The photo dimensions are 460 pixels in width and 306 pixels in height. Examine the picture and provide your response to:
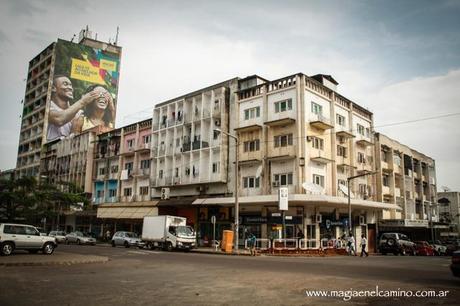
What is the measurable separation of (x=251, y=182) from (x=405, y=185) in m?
26.4

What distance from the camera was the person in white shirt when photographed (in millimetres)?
75500

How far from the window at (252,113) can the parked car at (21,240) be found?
22123 millimetres

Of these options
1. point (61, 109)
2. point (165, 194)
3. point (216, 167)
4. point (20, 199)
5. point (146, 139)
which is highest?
point (61, 109)

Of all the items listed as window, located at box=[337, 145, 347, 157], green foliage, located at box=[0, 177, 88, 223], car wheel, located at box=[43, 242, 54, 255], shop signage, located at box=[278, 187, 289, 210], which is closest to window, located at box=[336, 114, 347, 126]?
window, located at box=[337, 145, 347, 157]

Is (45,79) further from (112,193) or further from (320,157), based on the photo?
(320,157)

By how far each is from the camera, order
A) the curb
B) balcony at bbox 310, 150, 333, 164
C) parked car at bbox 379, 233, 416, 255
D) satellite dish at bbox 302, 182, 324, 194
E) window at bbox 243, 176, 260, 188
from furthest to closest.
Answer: parked car at bbox 379, 233, 416, 255, window at bbox 243, 176, 260, 188, balcony at bbox 310, 150, 333, 164, satellite dish at bbox 302, 182, 324, 194, the curb

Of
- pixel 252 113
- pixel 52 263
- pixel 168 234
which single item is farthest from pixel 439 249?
pixel 52 263

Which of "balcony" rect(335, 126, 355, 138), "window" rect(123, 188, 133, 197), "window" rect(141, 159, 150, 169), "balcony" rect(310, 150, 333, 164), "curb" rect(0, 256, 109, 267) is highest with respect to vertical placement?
"balcony" rect(335, 126, 355, 138)

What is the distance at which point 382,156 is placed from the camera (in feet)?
159

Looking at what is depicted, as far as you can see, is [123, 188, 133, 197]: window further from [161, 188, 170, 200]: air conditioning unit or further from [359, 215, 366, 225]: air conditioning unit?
[359, 215, 366, 225]: air conditioning unit

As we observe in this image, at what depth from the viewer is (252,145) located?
1499 inches

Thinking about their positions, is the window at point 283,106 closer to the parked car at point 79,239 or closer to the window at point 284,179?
A: the window at point 284,179

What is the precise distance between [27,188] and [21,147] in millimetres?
58329

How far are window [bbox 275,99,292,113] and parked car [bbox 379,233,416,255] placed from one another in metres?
16.4
